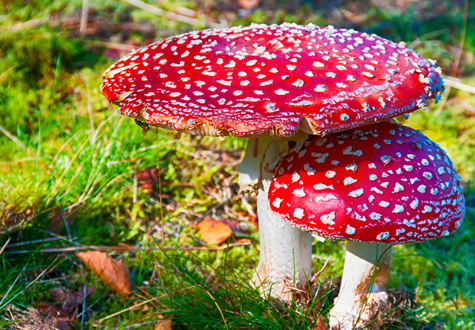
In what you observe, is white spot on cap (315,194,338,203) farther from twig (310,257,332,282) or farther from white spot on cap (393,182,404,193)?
twig (310,257,332,282)

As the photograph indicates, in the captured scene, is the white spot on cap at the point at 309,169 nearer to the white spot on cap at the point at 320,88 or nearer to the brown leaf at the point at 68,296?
the white spot on cap at the point at 320,88

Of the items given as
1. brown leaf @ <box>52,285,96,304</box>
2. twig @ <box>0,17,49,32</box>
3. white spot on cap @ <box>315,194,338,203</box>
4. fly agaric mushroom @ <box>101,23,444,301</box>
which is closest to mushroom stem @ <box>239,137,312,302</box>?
fly agaric mushroom @ <box>101,23,444,301</box>

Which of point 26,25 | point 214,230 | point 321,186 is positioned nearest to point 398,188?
point 321,186

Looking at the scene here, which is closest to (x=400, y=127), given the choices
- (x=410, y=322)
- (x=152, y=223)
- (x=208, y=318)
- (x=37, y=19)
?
(x=410, y=322)

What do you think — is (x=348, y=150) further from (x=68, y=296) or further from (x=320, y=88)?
(x=68, y=296)

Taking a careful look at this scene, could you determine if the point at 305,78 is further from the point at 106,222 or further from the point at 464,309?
the point at 106,222

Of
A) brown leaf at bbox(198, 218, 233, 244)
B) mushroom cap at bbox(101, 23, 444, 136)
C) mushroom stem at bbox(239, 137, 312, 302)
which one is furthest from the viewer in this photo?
brown leaf at bbox(198, 218, 233, 244)
